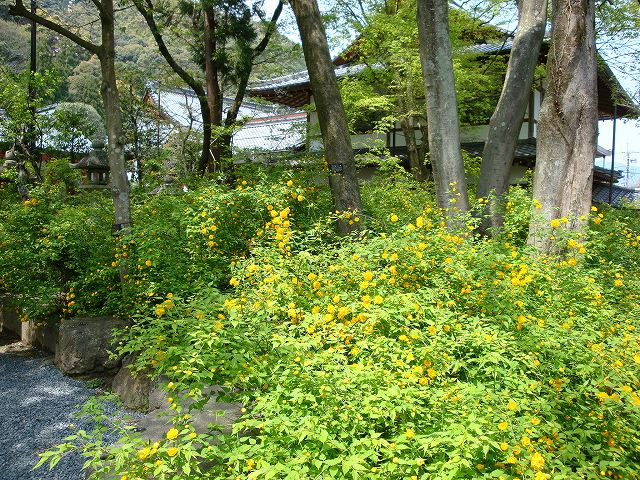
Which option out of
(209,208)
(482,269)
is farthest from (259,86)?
(482,269)

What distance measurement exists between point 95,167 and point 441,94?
13.2 metres

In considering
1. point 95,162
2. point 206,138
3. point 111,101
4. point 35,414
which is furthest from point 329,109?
point 95,162

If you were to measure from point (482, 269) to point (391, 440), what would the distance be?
1.31 metres

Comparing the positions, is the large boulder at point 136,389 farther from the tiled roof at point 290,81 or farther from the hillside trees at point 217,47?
the tiled roof at point 290,81

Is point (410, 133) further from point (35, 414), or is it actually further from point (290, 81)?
point (35, 414)

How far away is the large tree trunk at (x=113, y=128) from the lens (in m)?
5.26

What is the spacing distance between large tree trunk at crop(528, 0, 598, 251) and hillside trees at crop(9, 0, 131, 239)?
3.92 meters

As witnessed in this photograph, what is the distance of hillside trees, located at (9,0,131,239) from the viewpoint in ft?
17.2

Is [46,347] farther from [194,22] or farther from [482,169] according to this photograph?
[194,22]

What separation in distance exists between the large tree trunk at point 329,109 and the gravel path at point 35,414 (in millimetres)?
2757

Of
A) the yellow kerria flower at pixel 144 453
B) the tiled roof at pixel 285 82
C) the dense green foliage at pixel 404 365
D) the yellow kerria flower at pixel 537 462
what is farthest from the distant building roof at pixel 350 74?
the yellow kerria flower at pixel 144 453

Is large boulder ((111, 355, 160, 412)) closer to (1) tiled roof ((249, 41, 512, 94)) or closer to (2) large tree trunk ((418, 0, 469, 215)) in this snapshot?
(2) large tree trunk ((418, 0, 469, 215))

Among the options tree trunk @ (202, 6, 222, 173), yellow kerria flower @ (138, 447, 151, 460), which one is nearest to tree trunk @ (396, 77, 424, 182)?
tree trunk @ (202, 6, 222, 173)

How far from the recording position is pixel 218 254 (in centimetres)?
422
